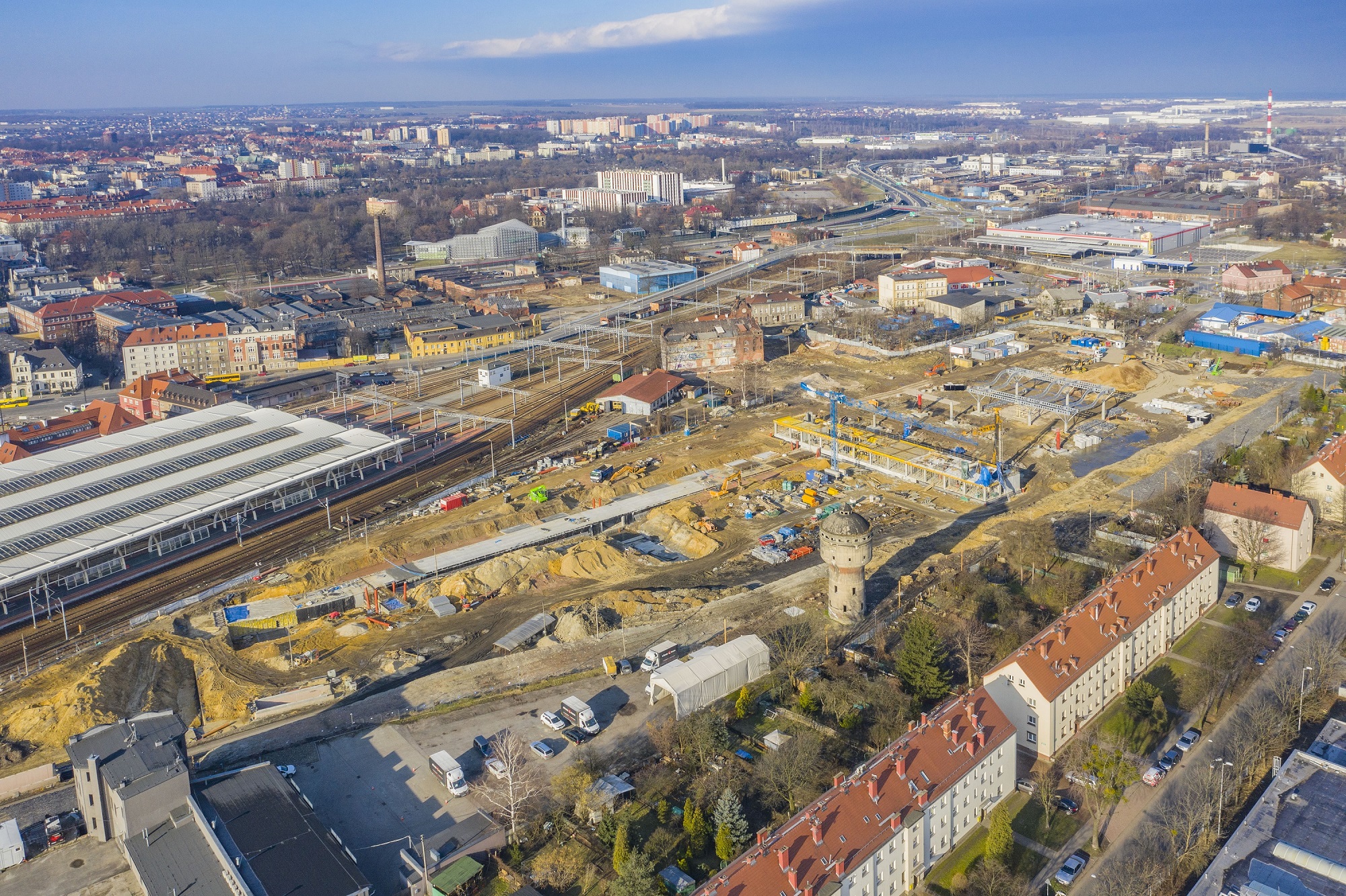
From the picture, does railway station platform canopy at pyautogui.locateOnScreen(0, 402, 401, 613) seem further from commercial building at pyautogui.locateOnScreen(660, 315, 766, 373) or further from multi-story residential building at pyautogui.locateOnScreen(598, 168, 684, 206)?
multi-story residential building at pyautogui.locateOnScreen(598, 168, 684, 206)

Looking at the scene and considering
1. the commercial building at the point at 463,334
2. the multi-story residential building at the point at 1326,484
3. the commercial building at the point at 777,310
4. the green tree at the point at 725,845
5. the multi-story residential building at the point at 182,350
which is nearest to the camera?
the green tree at the point at 725,845

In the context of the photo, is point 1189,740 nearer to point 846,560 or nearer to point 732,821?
point 846,560

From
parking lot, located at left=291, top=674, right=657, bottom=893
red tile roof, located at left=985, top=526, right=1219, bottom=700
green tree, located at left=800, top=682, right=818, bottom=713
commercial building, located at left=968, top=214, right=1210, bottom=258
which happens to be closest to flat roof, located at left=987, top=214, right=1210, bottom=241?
commercial building, located at left=968, top=214, right=1210, bottom=258

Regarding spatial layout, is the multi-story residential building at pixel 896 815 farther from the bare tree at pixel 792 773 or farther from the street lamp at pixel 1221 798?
the street lamp at pixel 1221 798

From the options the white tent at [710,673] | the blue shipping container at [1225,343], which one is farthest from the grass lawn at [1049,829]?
the blue shipping container at [1225,343]

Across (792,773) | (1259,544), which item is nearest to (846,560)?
(792,773)

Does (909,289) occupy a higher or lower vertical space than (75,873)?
higher
